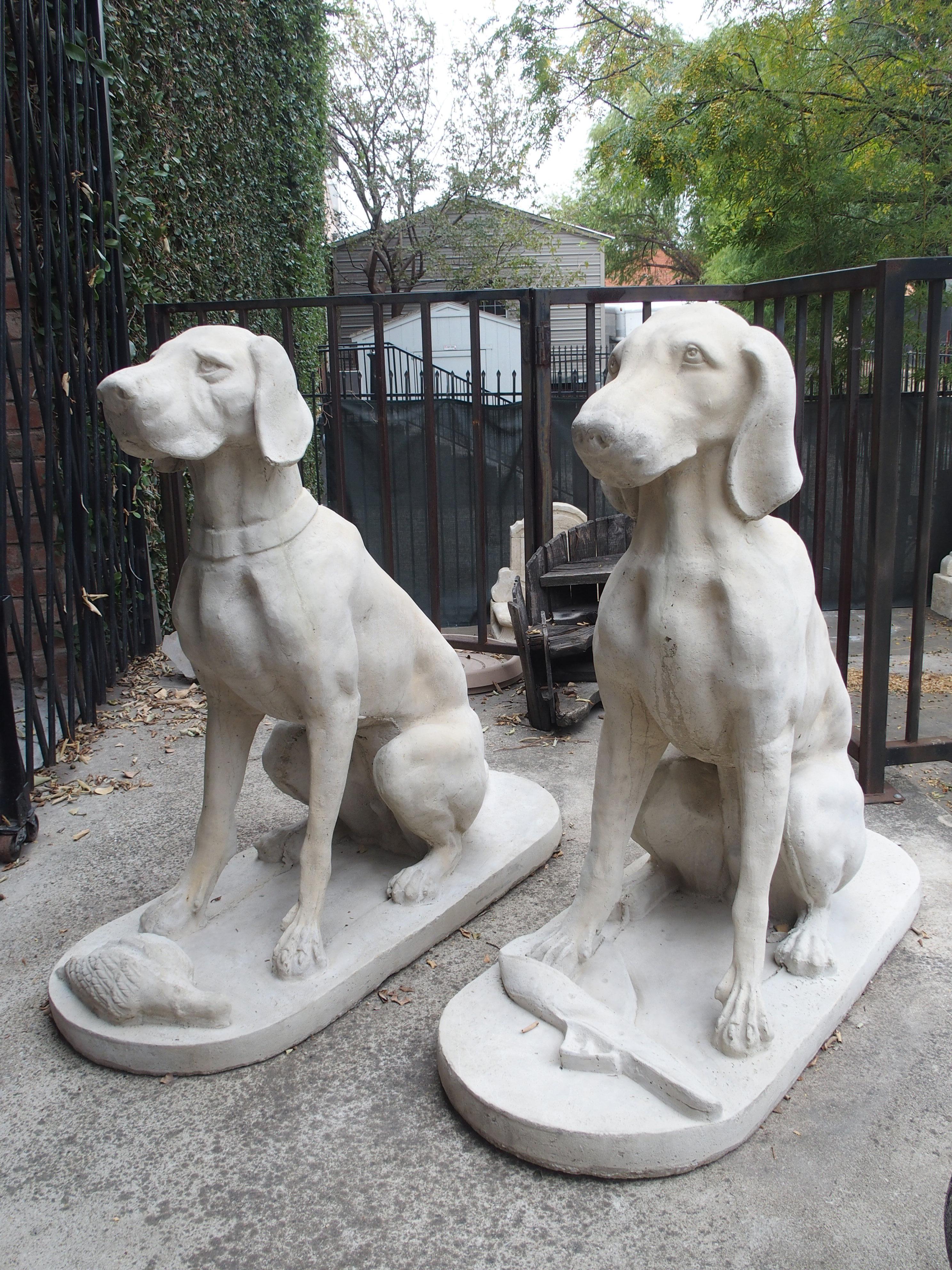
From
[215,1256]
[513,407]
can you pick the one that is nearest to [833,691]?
[215,1256]

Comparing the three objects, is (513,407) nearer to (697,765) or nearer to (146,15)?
(146,15)

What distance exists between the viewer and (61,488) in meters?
4.99

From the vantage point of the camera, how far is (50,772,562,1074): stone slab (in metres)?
2.40

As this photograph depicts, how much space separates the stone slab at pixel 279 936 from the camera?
94.7 inches

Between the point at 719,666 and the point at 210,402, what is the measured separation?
133cm

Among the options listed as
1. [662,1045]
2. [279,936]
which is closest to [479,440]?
[279,936]

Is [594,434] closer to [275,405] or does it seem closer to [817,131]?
[275,405]

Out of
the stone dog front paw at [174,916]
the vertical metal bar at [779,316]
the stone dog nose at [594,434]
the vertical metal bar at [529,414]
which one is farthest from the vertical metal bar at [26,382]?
the vertical metal bar at [779,316]

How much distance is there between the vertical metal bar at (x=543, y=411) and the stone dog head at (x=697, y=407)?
3152 millimetres

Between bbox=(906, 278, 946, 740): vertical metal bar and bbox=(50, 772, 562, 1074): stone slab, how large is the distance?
1.67 m

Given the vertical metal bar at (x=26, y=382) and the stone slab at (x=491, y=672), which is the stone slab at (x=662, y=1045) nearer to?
the vertical metal bar at (x=26, y=382)

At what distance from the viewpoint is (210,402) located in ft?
7.62

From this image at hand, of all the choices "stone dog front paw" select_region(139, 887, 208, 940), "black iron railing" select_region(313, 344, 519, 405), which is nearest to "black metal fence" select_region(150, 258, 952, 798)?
→ "black iron railing" select_region(313, 344, 519, 405)

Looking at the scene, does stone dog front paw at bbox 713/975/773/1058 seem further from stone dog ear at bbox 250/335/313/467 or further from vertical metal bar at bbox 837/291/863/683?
vertical metal bar at bbox 837/291/863/683
